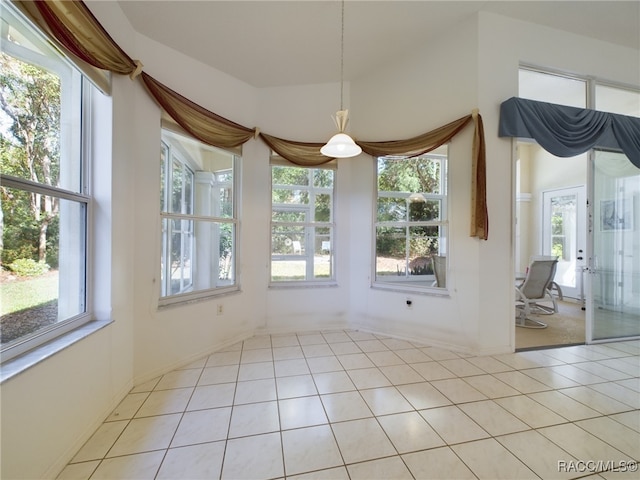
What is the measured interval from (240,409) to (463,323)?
93.1 inches

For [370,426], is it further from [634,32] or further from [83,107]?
[634,32]

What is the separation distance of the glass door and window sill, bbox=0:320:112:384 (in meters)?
4.96

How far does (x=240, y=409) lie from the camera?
193 cm

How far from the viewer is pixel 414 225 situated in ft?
10.9

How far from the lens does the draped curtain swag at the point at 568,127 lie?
8.85 feet

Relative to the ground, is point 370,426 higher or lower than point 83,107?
lower

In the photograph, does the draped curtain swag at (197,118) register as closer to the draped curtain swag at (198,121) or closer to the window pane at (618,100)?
the draped curtain swag at (198,121)

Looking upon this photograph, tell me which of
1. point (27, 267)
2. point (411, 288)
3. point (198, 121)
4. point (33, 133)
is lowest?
point (411, 288)

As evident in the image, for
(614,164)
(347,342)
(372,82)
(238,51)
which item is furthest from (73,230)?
(614,164)

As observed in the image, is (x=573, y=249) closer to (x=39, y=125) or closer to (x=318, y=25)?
(x=318, y=25)

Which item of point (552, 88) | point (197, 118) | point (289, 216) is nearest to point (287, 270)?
point (289, 216)

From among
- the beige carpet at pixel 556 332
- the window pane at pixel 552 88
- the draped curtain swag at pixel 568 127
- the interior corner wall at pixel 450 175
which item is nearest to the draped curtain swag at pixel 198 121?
the interior corner wall at pixel 450 175

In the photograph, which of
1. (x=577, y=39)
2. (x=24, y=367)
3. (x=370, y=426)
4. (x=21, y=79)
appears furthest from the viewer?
(x=577, y=39)

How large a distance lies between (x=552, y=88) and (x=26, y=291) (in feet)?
16.4
